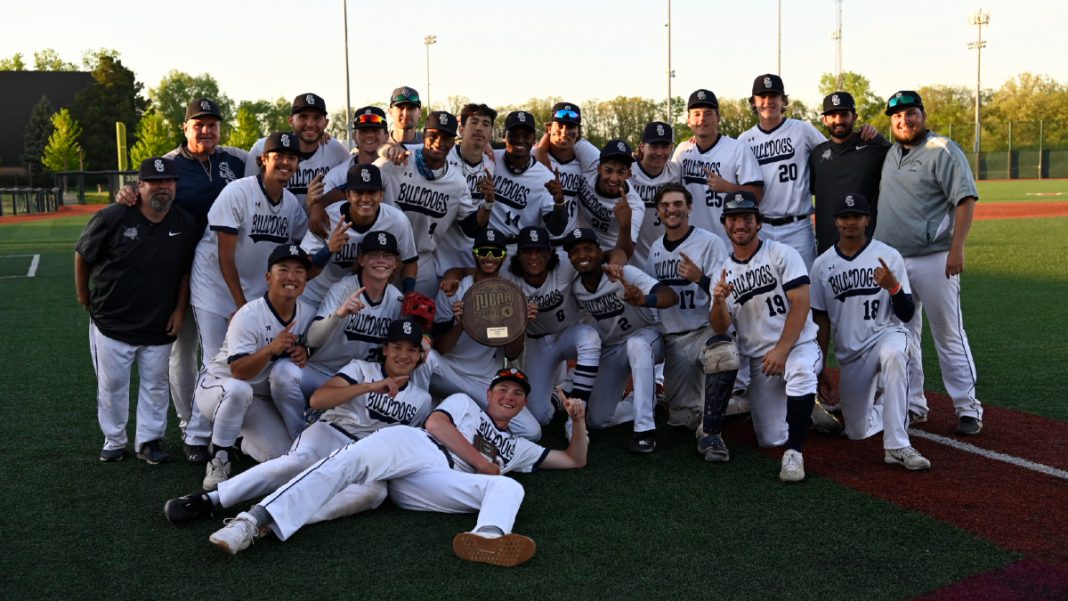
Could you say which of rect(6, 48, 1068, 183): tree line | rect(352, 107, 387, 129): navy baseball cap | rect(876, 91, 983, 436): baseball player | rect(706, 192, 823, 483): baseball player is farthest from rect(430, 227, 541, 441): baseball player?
rect(6, 48, 1068, 183): tree line

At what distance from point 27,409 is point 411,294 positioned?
372cm

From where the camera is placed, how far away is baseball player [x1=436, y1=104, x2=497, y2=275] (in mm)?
6691

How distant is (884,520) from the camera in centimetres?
460

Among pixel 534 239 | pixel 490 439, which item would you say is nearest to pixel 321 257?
pixel 534 239

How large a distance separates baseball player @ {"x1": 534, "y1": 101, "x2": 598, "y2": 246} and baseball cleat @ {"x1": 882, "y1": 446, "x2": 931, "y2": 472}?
9.49 feet

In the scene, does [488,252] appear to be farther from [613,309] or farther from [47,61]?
[47,61]

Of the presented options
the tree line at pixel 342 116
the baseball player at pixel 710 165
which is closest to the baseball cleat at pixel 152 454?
the baseball player at pixel 710 165

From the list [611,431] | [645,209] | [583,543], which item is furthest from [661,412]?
[583,543]

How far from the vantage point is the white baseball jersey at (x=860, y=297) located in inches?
235

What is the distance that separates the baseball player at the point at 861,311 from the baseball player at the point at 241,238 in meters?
3.79

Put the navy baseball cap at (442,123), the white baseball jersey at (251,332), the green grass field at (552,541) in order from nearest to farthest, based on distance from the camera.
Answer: the green grass field at (552,541) → the white baseball jersey at (251,332) → the navy baseball cap at (442,123)

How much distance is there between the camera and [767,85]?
23.5ft

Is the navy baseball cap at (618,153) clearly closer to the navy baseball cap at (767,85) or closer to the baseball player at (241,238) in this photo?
the navy baseball cap at (767,85)

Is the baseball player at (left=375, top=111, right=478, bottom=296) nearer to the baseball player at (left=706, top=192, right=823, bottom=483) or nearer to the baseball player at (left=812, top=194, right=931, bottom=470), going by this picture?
the baseball player at (left=706, top=192, right=823, bottom=483)
